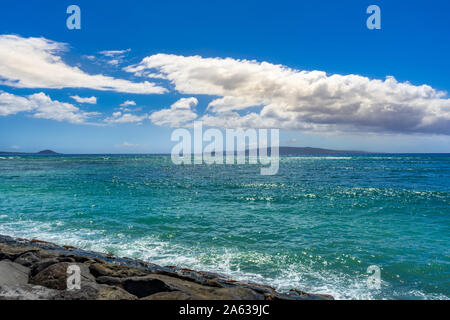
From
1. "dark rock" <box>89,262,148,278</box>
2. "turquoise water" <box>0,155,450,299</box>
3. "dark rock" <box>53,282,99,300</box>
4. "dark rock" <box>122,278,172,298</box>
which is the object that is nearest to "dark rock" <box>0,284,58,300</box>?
"dark rock" <box>53,282,99,300</box>

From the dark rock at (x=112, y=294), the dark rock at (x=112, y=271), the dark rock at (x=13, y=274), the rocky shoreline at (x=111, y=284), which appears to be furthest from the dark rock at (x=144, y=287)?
the dark rock at (x=13, y=274)

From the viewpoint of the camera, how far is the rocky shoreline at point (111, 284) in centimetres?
630

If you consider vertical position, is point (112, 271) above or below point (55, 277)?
below

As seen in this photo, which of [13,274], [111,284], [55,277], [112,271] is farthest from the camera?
[112,271]

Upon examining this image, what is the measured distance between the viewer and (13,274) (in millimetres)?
7930

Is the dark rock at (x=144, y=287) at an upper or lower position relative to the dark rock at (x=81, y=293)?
lower

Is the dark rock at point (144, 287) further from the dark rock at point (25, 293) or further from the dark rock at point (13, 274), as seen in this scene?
the dark rock at point (13, 274)

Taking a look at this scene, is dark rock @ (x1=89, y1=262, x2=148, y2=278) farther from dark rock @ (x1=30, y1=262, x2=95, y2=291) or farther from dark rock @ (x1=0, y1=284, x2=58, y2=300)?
dark rock @ (x1=0, y1=284, x2=58, y2=300)

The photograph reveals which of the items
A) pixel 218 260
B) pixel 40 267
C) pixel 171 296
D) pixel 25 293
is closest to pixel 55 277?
pixel 25 293

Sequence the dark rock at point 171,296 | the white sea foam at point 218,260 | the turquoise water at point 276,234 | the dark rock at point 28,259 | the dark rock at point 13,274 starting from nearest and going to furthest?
the dark rock at point 171,296, the dark rock at point 13,274, the white sea foam at point 218,260, the dark rock at point 28,259, the turquoise water at point 276,234

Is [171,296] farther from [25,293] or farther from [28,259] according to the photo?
[28,259]

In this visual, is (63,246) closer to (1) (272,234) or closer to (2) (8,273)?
(2) (8,273)

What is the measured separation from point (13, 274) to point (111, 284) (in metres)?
3.17

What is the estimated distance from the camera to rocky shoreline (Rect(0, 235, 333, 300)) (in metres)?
6.30
